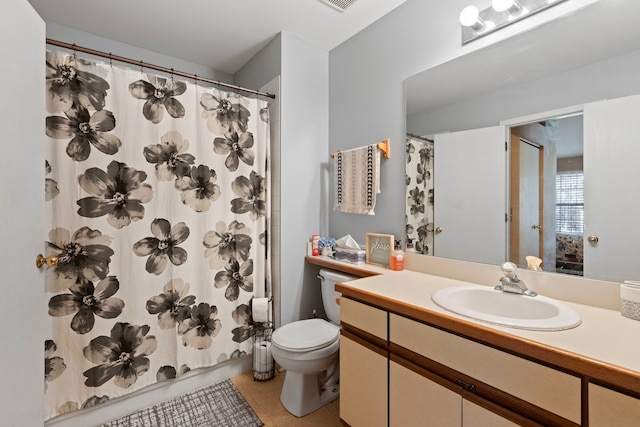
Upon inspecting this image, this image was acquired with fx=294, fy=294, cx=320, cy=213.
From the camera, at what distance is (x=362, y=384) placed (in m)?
1.36

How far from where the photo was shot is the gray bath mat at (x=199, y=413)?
1.68 meters

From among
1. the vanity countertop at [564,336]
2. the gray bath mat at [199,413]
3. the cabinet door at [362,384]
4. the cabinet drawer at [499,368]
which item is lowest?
the gray bath mat at [199,413]

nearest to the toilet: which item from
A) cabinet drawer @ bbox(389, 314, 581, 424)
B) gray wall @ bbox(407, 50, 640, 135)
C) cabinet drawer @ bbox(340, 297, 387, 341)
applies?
cabinet drawer @ bbox(340, 297, 387, 341)

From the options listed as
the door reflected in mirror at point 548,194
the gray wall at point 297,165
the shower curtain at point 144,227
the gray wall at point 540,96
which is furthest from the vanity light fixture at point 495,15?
the shower curtain at point 144,227

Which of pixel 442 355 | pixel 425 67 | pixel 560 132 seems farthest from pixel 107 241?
pixel 560 132

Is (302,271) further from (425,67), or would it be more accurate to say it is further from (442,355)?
(425,67)

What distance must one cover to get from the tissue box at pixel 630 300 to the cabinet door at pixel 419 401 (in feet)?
2.17

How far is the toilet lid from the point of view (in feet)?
5.53

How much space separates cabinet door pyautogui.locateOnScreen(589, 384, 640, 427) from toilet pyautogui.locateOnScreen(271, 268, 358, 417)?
3.95 ft

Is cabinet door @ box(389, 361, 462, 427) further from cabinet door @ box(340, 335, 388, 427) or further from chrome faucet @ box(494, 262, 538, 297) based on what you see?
chrome faucet @ box(494, 262, 538, 297)

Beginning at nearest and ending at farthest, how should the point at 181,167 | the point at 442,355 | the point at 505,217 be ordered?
the point at 442,355 → the point at 505,217 → the point at 181,167

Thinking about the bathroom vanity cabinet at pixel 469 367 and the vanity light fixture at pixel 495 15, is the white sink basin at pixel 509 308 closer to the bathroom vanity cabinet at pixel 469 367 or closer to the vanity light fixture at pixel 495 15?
the bathroom vanity cabinet at pixel 469 367

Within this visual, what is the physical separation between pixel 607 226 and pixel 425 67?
47.9 inches

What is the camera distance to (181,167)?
1.89m
